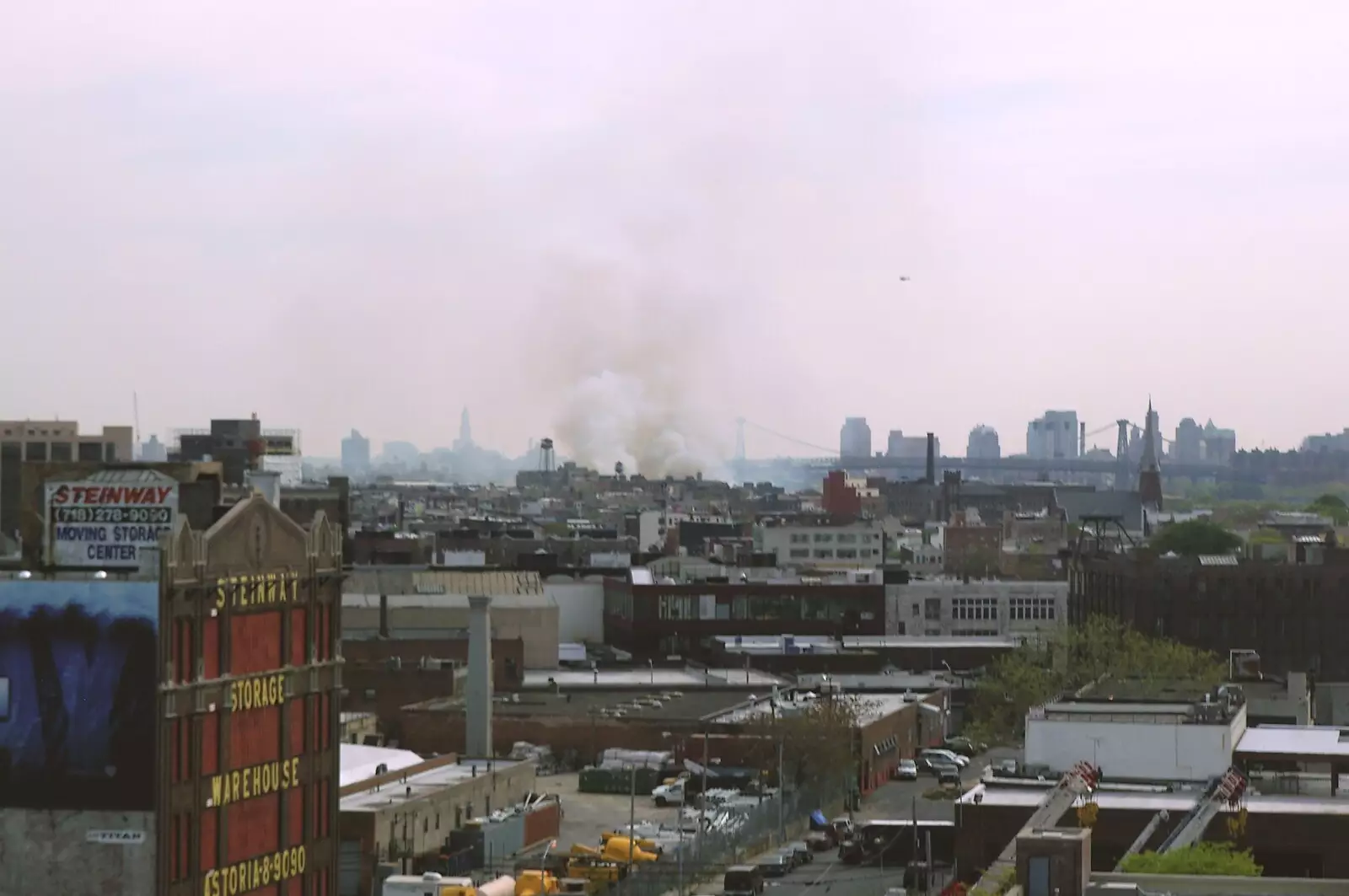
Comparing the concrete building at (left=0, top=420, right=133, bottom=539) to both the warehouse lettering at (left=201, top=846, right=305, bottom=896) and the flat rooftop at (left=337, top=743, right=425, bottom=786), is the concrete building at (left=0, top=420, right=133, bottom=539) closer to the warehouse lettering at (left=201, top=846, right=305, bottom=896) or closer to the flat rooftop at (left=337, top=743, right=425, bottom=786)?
the flat rooftop at (left=337, top=743, right=425, bottom=786)

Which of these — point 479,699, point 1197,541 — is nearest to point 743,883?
point 479,699

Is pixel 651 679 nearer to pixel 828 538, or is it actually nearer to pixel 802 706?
pixel 802 706

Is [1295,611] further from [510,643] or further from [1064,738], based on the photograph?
[1064,738]

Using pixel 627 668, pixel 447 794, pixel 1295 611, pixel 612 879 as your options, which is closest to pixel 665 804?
pixel 447 794

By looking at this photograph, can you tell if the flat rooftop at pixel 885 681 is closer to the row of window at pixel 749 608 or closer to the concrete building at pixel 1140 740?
the row of window at pixel 749 608

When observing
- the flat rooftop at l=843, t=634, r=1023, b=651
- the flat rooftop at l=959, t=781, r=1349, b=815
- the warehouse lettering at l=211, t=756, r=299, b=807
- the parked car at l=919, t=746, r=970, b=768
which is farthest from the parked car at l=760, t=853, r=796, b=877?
the flat rooftop at l=843, t=634, r=1023, b=651

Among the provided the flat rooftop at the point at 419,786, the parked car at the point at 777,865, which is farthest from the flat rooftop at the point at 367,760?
the parked car at the point at 777,865
